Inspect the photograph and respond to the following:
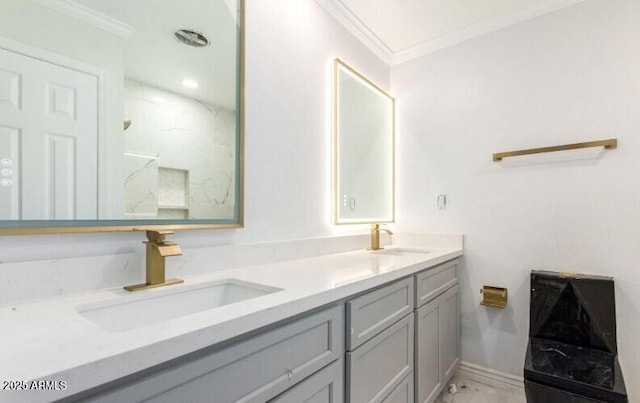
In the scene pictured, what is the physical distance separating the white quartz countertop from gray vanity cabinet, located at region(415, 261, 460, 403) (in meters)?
0.68

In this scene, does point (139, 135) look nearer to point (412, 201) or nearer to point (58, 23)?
point (58, 23)

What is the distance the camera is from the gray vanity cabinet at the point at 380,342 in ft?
3.47

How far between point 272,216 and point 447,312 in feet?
3.98

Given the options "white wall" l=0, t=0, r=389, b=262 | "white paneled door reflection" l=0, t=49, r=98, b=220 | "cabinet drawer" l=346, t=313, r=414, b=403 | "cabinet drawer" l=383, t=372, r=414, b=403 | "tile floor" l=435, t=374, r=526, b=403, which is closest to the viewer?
"white paneled door reflection" l=0, t=49, r=98, b=220

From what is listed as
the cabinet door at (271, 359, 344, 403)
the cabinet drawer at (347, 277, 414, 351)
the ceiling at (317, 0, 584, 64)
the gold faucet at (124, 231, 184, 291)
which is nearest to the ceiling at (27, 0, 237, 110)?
the gold faucet at (124, 231, 184, 291)

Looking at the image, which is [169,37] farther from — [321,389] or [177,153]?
[321,389]

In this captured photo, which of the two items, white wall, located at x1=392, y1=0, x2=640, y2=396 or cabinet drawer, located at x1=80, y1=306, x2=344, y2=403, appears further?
white wall, located at x1=392, y1=0, x2=640, y2=396

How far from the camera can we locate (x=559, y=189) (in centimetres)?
180

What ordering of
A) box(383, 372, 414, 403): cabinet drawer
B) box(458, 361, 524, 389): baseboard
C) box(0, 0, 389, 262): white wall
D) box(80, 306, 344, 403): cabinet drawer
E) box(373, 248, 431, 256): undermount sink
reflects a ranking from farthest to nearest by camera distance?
box(373, 248, 431, 256): undermount sink < box(458, 361, 524, 389): baseboard < box(0, 0, 389, 262): white wall < box(383, 372, 414, 403): cabinet drawer < box(80, 306, 344, 403): cabinet drawer

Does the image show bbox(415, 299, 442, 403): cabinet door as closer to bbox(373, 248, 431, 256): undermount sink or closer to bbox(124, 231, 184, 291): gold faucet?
bbox(373, 248, 431, 256): undermount sink

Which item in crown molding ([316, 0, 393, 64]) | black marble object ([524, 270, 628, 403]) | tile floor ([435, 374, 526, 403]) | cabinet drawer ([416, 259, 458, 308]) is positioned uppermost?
crown molding ([316, 0, 393, 64])

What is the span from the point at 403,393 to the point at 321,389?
25.9 inches

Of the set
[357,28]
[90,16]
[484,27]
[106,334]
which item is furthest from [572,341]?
[90,16]

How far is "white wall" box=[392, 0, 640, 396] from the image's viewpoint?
1640 millimetres
